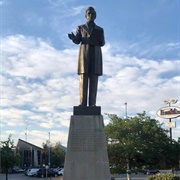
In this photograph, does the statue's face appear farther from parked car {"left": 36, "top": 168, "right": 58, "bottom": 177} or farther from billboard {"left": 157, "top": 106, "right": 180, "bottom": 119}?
parked car {"left": 36, "top": 168, "right": 58, "bottom": 177}

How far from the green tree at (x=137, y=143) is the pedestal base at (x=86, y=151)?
1251 cm

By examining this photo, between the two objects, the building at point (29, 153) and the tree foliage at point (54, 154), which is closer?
the tree foliage at point (54, 154)

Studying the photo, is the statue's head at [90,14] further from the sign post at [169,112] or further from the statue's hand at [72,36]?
the sign post at [169,112]

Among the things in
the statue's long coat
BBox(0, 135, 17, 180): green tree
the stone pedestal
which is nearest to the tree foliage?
BBox(0, 135, 17, 180): green tree

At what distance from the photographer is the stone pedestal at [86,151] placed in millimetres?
10034

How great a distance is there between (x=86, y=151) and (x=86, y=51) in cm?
344

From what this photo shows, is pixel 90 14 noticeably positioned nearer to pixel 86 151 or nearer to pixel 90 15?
pixel 90 15

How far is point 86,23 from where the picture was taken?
1134 cm

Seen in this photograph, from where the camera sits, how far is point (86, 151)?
10234 mm

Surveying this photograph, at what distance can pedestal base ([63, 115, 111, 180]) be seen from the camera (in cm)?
1003

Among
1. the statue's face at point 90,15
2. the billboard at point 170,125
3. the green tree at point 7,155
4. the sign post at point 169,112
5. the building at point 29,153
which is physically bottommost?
the building at point 29,153

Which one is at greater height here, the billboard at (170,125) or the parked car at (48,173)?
the billboard at (170,125)

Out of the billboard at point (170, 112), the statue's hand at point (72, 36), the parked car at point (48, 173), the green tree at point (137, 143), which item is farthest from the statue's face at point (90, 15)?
the parked car at point (48, 173)

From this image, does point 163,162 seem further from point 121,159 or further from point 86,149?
point 86,149
